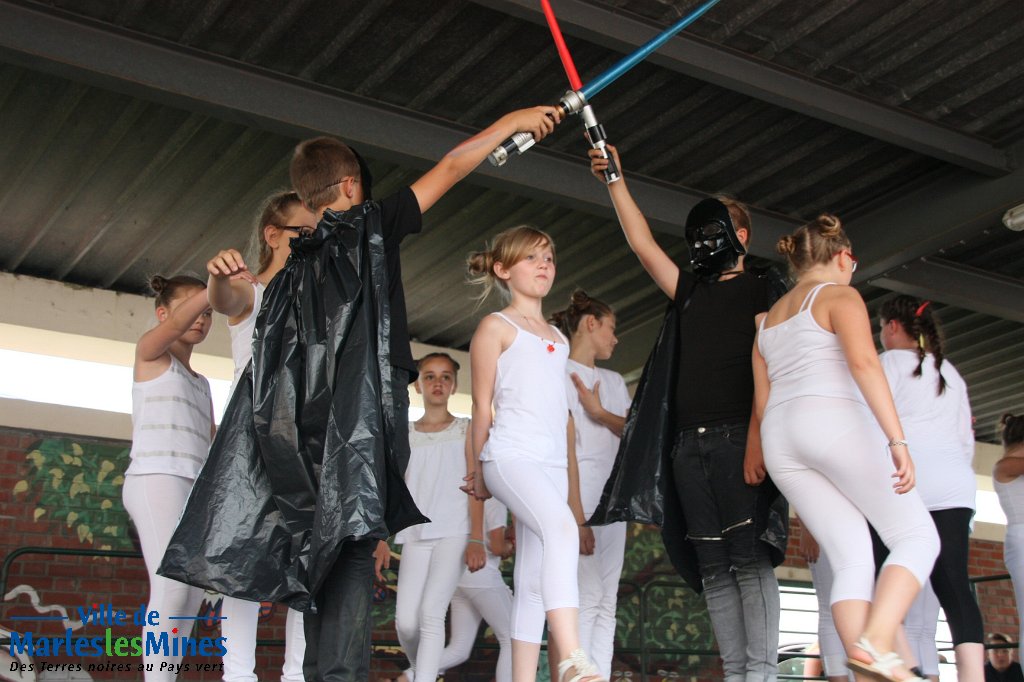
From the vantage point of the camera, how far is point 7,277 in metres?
7.68

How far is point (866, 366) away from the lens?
10.0 feet

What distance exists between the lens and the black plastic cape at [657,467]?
3.61 m

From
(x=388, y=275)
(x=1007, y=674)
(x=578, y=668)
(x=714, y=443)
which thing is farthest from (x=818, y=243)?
(x=1007, y=674)

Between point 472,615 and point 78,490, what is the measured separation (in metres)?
3.41

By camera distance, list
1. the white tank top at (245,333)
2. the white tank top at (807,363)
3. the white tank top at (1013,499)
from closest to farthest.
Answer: the white tank top at (807,363), the white tank top at (245,333), the white tank top at (1013,499)

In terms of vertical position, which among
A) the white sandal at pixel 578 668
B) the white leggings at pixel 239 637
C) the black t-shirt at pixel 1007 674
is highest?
the white leggings at pixel 239 637

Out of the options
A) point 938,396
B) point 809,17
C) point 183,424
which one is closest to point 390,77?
point 809,17

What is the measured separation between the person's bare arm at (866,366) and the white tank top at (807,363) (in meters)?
0.05

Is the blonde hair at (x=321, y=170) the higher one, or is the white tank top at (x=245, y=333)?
the blonde hair at (x=321, y=170)

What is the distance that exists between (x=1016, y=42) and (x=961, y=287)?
2614mm

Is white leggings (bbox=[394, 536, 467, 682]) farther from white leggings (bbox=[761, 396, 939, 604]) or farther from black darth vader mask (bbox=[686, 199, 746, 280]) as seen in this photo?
white leggings (bbox=[761, 396, 939, 604])

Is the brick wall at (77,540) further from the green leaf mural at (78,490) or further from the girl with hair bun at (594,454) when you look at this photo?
the girl with hair bun at (594,454)

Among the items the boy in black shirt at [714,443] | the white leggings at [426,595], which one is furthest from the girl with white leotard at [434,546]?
the boy in black shirt at [714,443]

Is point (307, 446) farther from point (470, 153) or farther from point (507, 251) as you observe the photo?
point (507, 251)
